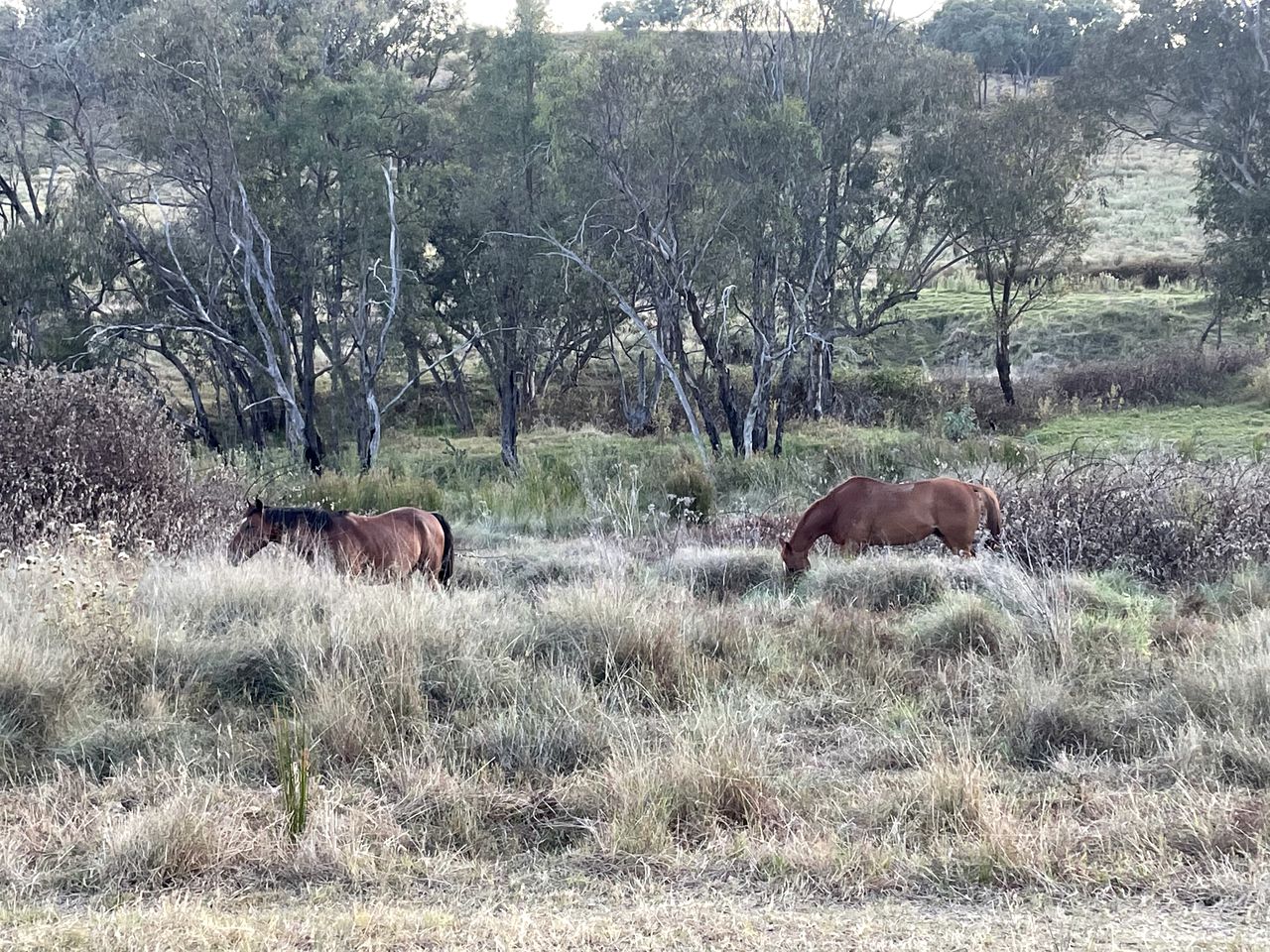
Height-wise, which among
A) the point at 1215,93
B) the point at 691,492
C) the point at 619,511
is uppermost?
the point at 1215,93

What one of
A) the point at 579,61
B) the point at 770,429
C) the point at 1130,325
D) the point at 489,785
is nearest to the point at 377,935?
the point at 489,785

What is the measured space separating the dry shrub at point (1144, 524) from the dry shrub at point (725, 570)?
2006 millimetres

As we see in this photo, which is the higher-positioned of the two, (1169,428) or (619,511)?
(619,511)

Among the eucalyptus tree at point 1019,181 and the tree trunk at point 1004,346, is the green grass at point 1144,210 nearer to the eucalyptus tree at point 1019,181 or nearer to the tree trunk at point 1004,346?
the tree trunk at point 1004,346

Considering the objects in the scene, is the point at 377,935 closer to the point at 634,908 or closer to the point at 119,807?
the point at 634,908

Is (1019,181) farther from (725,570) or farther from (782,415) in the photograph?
(725,570)

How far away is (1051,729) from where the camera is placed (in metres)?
5.69

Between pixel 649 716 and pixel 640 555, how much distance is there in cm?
473

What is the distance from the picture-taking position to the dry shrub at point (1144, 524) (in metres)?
9.70

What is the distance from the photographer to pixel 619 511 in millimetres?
13398

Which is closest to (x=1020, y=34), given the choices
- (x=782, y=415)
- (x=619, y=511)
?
(x=782, y=415)

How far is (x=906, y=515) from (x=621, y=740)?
5.35 m

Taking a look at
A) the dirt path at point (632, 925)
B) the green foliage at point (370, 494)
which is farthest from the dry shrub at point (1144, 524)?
the green foliage at point (370, 494)

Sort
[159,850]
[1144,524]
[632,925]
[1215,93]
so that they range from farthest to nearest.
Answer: [1215,93], [1144,524], [159,850], [632,925]
